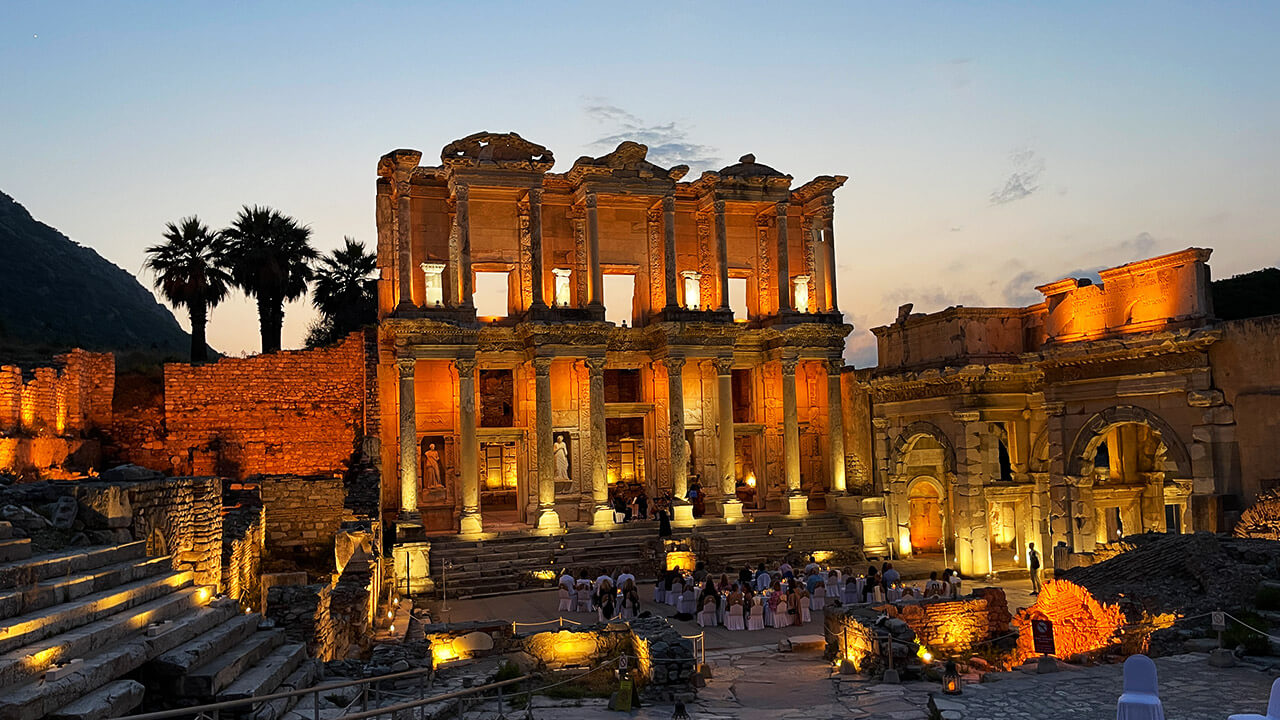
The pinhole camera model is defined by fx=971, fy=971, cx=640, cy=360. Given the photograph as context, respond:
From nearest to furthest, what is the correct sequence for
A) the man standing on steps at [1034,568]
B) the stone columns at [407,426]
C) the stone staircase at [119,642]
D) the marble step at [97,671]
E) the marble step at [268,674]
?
1. the marble step at [97,671]
2. the stone staircase at [119,642]
3. the marble step at [268,674]
4. the man standing on steps at [1034,568]
5. the stone columns at [407,426]

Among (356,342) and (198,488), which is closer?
(198,488)

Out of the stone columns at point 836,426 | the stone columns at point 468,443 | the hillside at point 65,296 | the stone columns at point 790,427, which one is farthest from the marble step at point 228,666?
the hillside at point 65,296

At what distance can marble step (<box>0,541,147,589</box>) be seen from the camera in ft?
29.9

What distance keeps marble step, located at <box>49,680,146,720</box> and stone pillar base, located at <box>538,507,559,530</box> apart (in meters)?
19.8

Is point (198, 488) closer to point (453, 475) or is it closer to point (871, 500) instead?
point (453, 475)

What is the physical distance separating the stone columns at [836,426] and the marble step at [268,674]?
22.4 m

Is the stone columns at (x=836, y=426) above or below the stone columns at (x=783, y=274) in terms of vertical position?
below

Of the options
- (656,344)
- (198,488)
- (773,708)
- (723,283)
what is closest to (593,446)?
(656,344)

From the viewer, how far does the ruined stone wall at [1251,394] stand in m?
19.3

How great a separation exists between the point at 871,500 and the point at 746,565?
5.02 metres

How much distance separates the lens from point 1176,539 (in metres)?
17.8

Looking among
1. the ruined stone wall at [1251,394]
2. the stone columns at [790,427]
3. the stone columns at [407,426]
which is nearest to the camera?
the ruined stone wall at [1251,394]

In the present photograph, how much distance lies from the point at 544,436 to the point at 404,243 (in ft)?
23.5

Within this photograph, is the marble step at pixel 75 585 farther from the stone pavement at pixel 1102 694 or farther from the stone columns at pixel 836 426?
the stone columns at pixel 836 426
